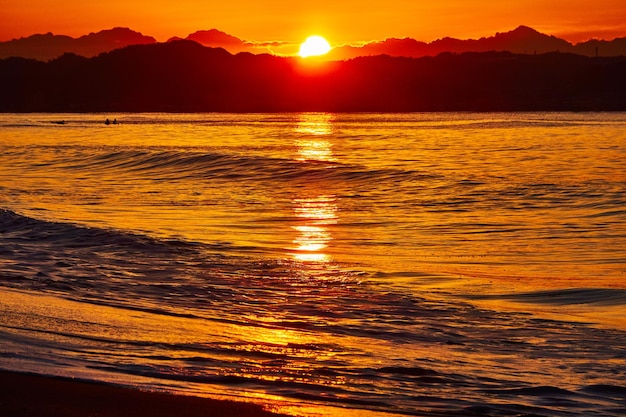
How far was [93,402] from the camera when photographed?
6055 millimetres

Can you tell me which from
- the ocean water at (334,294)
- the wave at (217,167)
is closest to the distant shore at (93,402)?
the ocean water at (334,294)

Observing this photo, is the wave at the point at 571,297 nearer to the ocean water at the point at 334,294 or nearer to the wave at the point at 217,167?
the ocean water at the point at 334,294

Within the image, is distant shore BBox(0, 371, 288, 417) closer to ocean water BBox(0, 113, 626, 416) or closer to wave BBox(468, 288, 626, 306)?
ocean water BBox(0, 113, 626, 416)

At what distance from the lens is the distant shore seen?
584 centimetres

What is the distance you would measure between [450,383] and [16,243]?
1060cm

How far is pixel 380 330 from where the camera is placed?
372 inches

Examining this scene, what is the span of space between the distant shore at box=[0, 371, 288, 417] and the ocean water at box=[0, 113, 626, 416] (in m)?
0.29

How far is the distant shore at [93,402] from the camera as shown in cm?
584

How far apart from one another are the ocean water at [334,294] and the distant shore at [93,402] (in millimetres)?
287

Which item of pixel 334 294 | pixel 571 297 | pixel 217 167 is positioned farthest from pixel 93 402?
pixel 217 167

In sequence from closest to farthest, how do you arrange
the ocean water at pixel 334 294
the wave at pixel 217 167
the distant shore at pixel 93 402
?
the distant shore at pixel 93 402
the ocean water at pixel 334 294
the wave at pixel 217 167

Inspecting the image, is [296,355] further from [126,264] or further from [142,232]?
[142,232]

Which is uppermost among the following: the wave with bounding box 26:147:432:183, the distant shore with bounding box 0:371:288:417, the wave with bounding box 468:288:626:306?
the distant shore with bounding box 0:371:288:417

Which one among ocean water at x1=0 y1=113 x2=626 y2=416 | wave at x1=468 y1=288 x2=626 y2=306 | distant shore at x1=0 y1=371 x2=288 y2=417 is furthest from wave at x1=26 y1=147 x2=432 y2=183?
distant shore at x1=0 y1=371 x2=288 y2=417
